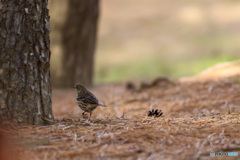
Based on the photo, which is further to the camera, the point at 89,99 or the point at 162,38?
the point at 162,38

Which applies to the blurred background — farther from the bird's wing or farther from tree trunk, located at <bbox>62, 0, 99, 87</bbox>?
the bird's wing

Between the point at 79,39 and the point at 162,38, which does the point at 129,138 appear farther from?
the point at 162,38

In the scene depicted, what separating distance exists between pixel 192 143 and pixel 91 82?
789cm

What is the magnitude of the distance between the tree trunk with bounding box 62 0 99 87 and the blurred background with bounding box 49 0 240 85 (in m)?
0.49

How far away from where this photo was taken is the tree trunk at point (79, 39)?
33.4 ft

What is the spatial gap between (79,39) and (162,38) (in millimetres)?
8575

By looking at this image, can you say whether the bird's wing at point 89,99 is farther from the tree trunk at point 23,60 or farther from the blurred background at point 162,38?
the blurred background at point 162,38

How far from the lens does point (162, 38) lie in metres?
18.2

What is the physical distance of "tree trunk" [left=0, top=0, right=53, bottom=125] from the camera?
3791 millimetres

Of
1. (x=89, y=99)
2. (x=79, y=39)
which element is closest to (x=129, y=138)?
(x=89, y=99)

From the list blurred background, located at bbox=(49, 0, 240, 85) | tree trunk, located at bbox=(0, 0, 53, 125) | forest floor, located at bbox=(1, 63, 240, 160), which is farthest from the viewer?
blurred background, located at bbox=(49, 0, 240, 85)

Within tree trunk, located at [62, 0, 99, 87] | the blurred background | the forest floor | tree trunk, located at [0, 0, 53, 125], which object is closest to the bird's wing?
the forest floor

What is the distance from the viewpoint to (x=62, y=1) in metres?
10.1

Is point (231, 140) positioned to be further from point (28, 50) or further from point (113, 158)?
point (28, 50)
